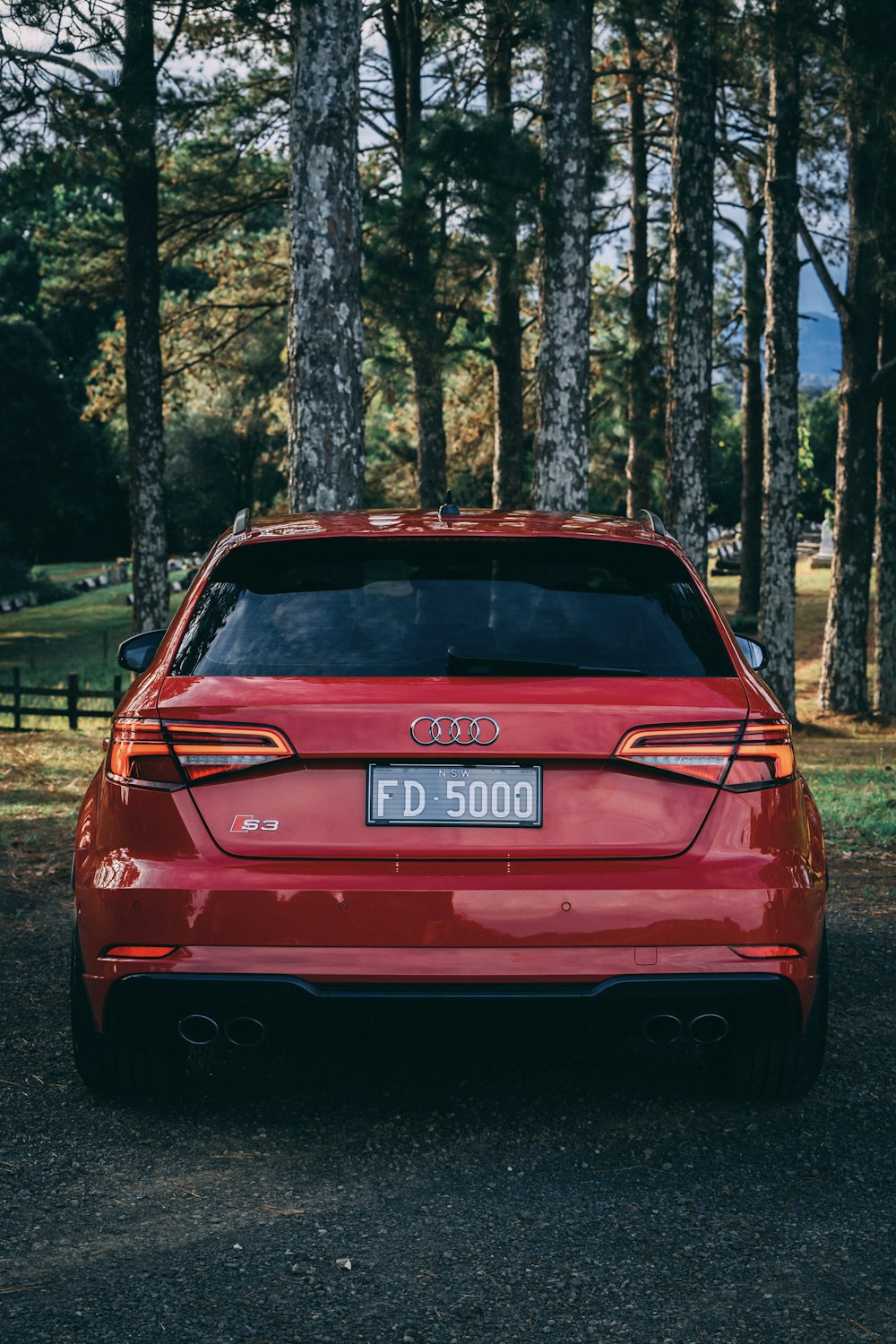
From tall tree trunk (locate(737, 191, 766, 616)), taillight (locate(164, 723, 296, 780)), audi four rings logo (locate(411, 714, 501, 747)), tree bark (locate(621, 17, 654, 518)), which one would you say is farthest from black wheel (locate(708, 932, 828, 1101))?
tall tree trunk (locate(737, 191, 766, 616))

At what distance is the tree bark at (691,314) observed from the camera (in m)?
17.2

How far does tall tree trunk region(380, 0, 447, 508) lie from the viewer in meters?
19.0

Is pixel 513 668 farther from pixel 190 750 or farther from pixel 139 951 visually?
pixel 139 951

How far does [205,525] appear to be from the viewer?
62.7 meters

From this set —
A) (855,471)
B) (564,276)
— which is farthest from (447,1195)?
(855,471)

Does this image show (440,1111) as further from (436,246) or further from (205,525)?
(205,525)

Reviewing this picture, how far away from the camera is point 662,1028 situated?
3842mm

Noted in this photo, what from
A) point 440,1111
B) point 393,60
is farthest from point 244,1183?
point 393,60

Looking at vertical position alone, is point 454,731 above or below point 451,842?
above

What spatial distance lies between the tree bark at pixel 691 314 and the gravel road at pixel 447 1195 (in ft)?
42.2

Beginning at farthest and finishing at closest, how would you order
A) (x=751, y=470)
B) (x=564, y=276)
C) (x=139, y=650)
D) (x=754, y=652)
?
1. (x=751, y=470)
2. (x=564, y=276)
3. (x=754, y=652)
4. (x=139, y=650)

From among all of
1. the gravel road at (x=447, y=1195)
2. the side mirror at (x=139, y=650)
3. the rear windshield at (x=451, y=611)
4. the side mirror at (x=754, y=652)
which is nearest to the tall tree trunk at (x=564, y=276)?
the side mirror at (x=754, y=652)

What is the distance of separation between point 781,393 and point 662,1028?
17275mm

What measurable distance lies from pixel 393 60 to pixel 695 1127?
21126 millimetres
